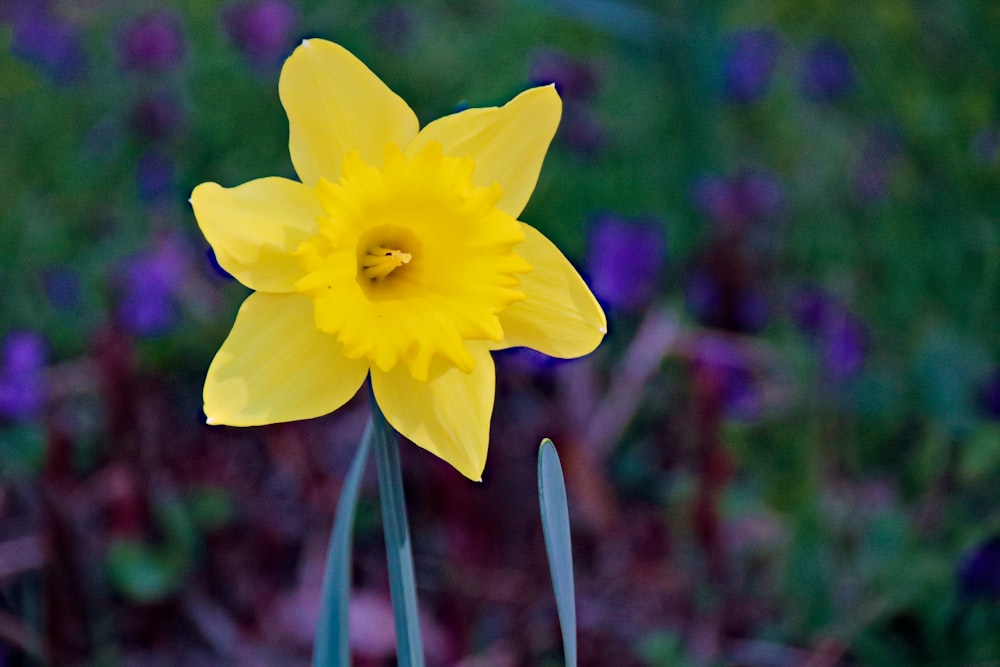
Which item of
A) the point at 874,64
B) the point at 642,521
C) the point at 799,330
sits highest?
the point at 874,64

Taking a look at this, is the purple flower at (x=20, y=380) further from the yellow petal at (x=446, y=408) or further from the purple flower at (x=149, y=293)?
the yellow petal at (x=446, y=408)

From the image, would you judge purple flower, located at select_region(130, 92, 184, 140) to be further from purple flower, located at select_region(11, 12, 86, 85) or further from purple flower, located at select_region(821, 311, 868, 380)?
purple flower, located at select_region(821, 311, 868, 380)

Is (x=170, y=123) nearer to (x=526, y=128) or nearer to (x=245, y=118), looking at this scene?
(x=245, y=118)

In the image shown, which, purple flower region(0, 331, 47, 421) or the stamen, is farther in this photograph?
purple flower region(0, 331, 47, 421)

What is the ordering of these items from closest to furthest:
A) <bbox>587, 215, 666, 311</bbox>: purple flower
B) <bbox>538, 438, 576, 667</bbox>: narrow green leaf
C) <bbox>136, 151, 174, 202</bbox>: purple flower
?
<bbox>538, 438, 576, 667</bbox>: narrow green leaf → <bbox>587, 215, 666, 311</bbox>: purple flower → <bbox>136, 151, 174, 202</bbox>: purple flower

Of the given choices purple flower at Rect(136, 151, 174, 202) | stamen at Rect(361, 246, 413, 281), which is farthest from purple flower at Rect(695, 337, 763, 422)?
purple flower at Rect(136, 151, 174, 202)

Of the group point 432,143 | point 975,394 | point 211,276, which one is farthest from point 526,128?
point 211,276
